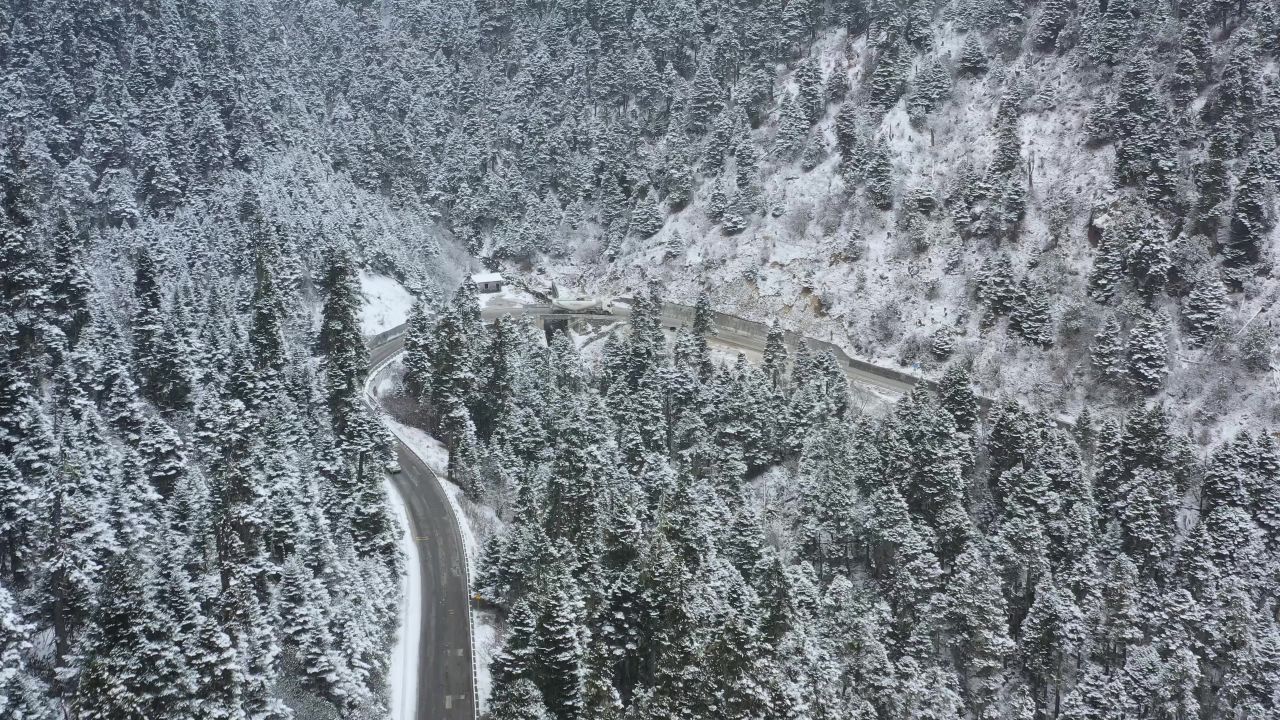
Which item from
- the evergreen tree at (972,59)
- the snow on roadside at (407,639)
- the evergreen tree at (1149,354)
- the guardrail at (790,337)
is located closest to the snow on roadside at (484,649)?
the snow on roadside at (407,639)

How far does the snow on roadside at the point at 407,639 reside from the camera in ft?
152

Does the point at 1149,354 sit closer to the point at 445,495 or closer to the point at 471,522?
the point at 471,522

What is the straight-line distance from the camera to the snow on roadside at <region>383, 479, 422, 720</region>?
4638cm

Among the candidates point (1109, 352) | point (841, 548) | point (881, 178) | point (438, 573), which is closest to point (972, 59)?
point (881, 178)

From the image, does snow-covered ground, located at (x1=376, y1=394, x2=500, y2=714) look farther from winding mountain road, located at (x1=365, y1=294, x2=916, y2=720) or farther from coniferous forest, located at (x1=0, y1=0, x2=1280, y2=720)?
coniferous forest, located at (x1=0, y1=0, x2=1280, y2=720)

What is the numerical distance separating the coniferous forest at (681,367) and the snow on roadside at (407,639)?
1166 mm

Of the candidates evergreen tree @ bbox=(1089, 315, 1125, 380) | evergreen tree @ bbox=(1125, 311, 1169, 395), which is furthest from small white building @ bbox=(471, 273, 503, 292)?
evergreen tree @ bbox=(1125, 311, 1169, 395)

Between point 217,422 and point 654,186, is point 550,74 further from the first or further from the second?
point 217,422

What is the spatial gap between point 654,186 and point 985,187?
47686 millimetres

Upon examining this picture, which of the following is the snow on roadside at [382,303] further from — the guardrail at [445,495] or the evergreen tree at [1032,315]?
the evergreen tree at [1032,315]

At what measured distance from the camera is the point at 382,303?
9688 centimetres

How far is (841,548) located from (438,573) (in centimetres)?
3093

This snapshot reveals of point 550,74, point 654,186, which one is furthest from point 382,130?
point 654,186

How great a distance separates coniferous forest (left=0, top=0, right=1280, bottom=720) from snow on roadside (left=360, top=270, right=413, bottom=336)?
2.32 metres
